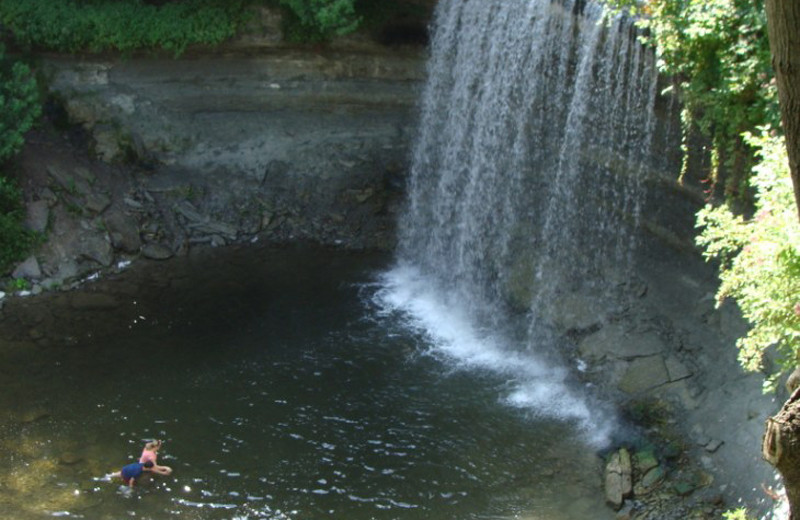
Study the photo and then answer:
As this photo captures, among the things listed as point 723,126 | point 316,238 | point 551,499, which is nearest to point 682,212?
point 723,126

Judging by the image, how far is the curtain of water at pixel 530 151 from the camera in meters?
13.6

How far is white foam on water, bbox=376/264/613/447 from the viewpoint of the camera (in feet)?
42.2

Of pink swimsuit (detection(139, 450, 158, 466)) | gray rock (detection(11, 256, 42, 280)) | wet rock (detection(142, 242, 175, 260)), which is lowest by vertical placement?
pink swimsuit (detection(139, 450, 158, 466))

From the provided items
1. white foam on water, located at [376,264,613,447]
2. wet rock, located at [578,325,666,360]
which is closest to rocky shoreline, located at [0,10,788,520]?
wet rock, located at [578,325,666,360]

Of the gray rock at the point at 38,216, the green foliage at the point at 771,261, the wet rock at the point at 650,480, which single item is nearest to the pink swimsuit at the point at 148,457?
the wet rock at the point at 650,480

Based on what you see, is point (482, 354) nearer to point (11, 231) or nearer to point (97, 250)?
point (97, 250)

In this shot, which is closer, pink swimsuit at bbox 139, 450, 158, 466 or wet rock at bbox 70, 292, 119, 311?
pink swimsuit at bbox 139, 450, 158, 466

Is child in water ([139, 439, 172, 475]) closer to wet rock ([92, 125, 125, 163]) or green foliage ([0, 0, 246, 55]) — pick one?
wet rock ([92, 125, 125, 163])

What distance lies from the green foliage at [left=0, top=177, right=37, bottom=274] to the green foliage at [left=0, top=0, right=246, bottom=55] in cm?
286

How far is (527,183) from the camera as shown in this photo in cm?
1555

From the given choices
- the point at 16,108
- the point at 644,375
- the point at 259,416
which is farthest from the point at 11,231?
the point at 644,375

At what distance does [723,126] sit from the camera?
1126cm

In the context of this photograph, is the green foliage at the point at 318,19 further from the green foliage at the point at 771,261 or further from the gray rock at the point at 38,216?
the green foliage at the point at 771,261

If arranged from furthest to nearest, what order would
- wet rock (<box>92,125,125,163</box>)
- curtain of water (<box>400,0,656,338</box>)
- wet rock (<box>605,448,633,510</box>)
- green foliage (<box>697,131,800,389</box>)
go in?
1. wet rock (<box>92,125,125,163</box>)
2. curtain of water (<box>400,0,656,338</box>)
3. wet rock (<box>605,448,633,510</box>)
4. green foliage (<box>697,131,800,389</box>)
